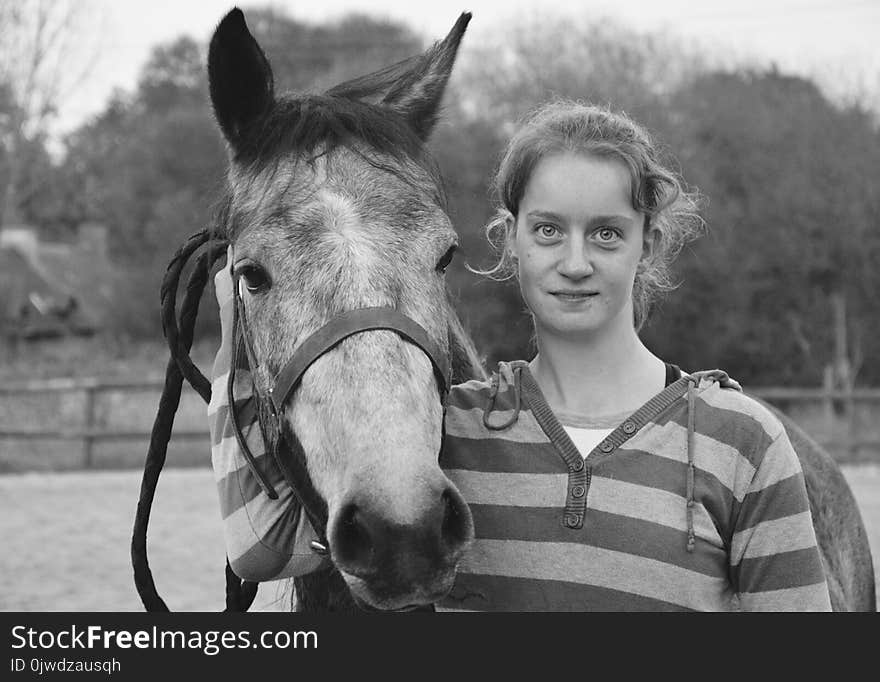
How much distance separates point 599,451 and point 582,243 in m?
0.40

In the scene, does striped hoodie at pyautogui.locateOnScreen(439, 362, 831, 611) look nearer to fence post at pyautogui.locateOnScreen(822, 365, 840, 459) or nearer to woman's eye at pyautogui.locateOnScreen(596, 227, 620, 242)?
woman's eye at pyautogui.locateOnScreen(596, 227, 620, 242)

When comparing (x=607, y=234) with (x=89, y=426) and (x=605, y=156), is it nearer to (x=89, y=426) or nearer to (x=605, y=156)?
(x=605, y=156)

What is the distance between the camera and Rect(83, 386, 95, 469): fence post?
42.9ft

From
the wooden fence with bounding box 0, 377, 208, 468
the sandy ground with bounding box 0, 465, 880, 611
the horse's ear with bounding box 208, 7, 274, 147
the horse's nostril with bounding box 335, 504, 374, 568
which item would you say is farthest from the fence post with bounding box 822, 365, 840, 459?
the horse's nostril with bounding box 335, 504, 374, 568

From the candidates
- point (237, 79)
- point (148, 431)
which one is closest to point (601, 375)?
point (237, 79)

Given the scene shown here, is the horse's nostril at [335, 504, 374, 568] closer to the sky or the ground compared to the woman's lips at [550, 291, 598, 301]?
closer to the ground

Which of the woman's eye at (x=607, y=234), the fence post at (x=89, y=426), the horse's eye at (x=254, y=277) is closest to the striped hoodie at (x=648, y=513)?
the woman's eye at (x=607, y=234)

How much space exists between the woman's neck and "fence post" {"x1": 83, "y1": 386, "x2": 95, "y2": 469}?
12.2 m

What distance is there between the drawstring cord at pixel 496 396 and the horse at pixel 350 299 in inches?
5.3

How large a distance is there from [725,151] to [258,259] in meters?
19.2

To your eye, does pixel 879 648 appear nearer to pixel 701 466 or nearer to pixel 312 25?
pixel 701 466

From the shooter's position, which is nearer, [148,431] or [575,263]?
[575,263]

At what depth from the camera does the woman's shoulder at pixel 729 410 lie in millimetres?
1750

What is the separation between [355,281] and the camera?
178 cm
